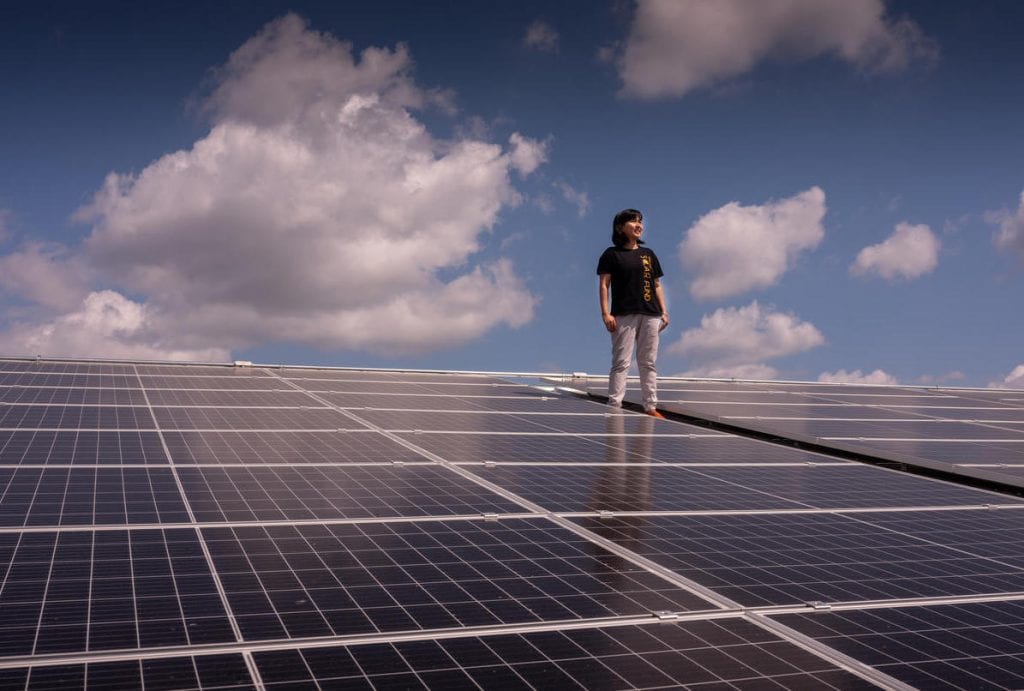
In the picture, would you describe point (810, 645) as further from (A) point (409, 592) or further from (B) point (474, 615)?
(A) point (409, 592)

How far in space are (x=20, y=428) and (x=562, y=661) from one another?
7.12 meters

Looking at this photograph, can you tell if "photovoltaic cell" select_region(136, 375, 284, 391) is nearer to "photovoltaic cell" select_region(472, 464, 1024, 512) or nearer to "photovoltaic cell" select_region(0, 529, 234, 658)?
"photovoltaic cell" select_region(472, 464, 1024, 512)

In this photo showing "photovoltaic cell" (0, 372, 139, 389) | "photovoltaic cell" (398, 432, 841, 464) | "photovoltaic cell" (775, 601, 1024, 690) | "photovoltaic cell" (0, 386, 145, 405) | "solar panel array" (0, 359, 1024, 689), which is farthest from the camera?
"photovoltaic cell" (0, 372, 139, 389)

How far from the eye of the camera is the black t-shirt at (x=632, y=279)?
13.9 m

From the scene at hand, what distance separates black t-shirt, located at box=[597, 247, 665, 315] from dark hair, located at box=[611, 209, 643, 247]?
0.15 meters

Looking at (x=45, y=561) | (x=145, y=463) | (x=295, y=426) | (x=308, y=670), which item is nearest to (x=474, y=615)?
(x=308, y=670)

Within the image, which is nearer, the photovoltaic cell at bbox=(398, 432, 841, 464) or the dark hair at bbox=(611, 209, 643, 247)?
the photovoltaic cell at bbox=(398, 432, 841, 464)

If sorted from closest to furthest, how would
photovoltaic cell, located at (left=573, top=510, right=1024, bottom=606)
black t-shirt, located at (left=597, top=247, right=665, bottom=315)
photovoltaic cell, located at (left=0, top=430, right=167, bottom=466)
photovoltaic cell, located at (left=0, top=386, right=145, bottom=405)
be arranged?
photovoltaic cell, located at (left=573, top=510, right=1024, bottom=606) → photovoltaic cell, located at (left=0, top=430, right=167, bottom=466) → photovoltaic cell, located at (left=0, top=386, right=145, bottom=405) → black t-shirt, located at (left=597, top=247, right=665, bottom=315)

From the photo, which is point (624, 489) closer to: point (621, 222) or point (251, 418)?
point (251, 418)

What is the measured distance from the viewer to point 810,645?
4336mm

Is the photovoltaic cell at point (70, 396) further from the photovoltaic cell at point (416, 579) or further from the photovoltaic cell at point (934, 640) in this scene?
the photovoltaic cell at point (934, 640)

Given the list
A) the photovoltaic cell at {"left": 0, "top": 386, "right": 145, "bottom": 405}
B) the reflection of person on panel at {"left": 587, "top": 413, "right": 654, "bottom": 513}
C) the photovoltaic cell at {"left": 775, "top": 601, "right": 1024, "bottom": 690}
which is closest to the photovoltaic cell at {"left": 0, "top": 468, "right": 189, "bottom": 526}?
the reflection of person on panel at {"left": 587, "top": 413, "right": 654, "bottom": 513}

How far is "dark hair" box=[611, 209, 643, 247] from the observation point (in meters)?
14.0

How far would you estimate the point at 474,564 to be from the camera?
17.4 feet
